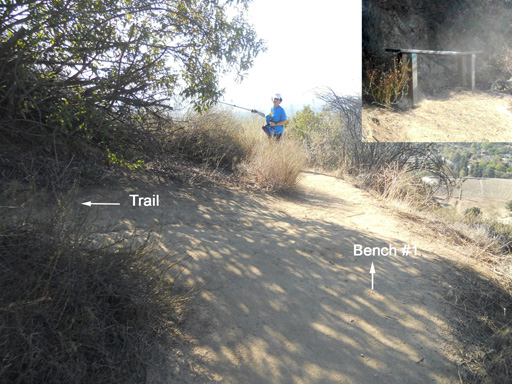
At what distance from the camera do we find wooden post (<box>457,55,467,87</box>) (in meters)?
7.35

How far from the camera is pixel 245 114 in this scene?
12.4m

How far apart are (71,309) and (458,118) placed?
6.73 m

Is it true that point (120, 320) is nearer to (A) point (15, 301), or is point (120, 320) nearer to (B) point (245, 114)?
(A) point (15, 301)

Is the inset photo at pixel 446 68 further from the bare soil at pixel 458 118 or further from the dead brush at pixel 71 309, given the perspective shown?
the dead brush at pixel 71 309

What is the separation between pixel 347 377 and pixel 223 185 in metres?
5.10

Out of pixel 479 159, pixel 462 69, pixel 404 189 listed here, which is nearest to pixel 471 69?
pixel 462 69

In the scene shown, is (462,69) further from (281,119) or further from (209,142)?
(209,142)

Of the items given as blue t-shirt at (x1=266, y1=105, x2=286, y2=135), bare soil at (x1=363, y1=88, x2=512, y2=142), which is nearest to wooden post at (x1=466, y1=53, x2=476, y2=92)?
bare soil at (x1=363, y1=88, x2=512, y2=142)

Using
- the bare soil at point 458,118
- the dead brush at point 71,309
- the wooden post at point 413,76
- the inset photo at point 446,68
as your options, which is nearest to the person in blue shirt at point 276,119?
the inset photo at point 446,68

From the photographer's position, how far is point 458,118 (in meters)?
7.14

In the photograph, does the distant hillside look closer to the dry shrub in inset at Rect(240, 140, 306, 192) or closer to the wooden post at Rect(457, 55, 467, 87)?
the wooden post at Rect(457, 55, 467, 87)

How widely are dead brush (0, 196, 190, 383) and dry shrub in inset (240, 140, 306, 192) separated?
5.02 meters

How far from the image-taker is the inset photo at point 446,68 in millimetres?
7211

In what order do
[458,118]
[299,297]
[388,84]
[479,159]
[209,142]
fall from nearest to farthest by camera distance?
1. [299,297]
2. [458,118]
3. [388,84]
4. [209,142]
5. [479,159]
